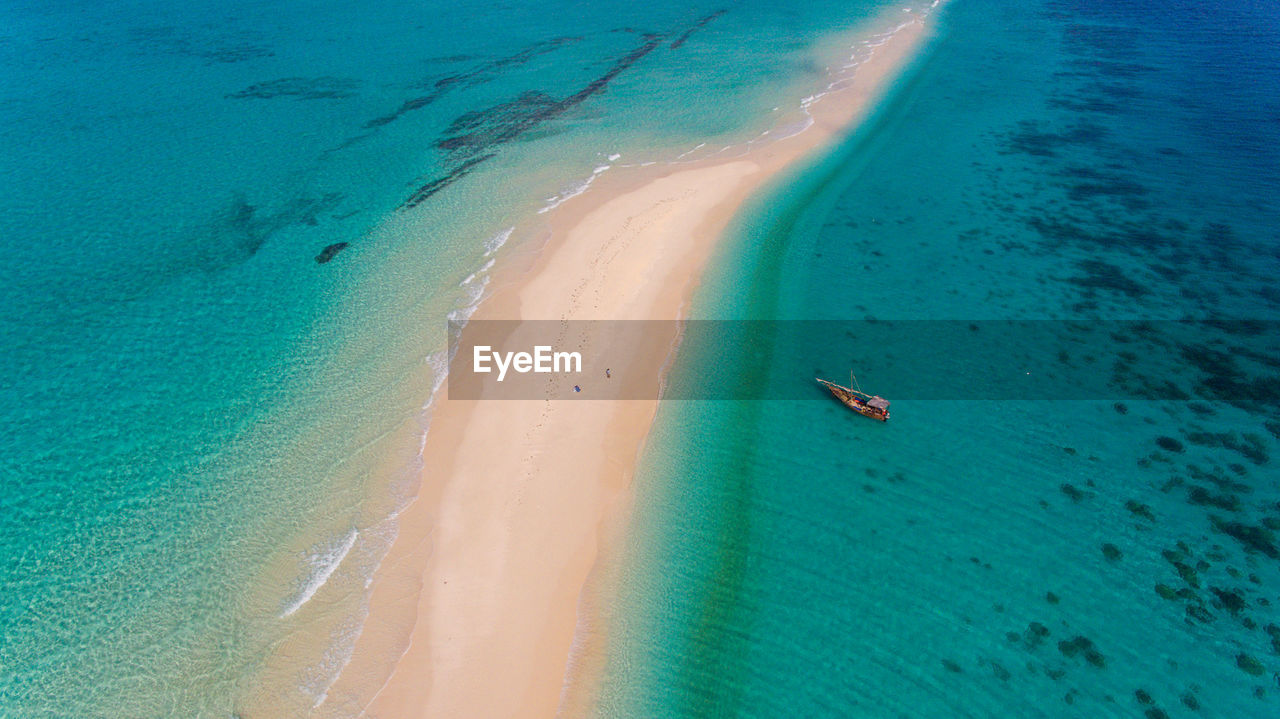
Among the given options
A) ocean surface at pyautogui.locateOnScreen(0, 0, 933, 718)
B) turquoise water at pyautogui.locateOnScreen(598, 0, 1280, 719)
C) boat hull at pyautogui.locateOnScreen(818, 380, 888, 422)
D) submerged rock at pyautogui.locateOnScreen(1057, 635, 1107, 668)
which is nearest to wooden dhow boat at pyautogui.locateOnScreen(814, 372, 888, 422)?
boat hull at pyautogui.locateOnScreen(818, 380, 888, 422)

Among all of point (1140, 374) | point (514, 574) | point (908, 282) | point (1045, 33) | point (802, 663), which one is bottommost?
point (802, 663)

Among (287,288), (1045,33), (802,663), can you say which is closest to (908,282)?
(802,663)

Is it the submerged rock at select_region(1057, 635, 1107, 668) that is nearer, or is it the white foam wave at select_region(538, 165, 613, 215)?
the submerged rock at select_region(1057, 635, 1107, 668)

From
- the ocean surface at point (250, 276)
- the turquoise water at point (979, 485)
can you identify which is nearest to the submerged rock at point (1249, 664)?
the turquoise water at point (979, 485)

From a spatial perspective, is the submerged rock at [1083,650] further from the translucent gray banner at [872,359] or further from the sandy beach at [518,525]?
the sandy beach at [518,525]

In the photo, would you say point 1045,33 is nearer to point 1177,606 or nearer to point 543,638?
point 1177,606

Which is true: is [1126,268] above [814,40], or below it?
below

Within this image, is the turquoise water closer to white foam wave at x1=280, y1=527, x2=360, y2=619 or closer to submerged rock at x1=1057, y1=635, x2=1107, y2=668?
submerged rock at x1=1057, y1=635, x2=1107, y2=668
